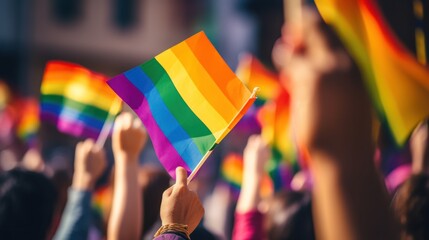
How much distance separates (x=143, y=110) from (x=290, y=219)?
816mm

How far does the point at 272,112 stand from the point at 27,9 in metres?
21.8

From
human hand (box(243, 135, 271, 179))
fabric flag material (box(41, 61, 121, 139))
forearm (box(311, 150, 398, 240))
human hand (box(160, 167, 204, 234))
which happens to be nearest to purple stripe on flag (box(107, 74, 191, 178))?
human hand (box(160, 167, 204, 234))

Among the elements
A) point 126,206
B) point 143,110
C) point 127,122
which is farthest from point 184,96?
point 126,206

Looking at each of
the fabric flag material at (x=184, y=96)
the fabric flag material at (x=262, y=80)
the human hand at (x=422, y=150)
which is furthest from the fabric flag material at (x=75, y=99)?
the human hand at (x=422, y=150)

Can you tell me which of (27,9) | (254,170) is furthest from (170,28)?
(254,170)

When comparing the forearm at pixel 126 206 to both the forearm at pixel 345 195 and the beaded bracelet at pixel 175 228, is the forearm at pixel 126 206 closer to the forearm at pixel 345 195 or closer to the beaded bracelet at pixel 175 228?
the beaded bracelet at pixel 175 228

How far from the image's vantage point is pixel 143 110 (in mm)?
2768

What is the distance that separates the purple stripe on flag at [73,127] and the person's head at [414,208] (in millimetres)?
2223

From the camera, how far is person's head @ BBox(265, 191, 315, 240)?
2941 millimetres

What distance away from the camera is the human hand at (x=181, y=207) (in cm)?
209

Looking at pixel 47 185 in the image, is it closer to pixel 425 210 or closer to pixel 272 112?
pixel 425 210

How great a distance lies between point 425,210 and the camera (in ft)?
8.68

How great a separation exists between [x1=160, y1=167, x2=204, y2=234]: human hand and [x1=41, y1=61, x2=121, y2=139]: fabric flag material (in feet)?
7.42

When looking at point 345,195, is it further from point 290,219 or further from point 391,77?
point 290,219
